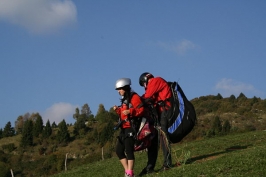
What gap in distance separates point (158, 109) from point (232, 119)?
326 ft

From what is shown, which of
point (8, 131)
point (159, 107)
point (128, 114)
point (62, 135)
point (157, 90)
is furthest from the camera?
point (8, 131)

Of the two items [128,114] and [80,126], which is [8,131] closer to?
[80,126]

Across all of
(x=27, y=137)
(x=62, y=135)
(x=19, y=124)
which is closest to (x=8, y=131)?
(x=19, y=124)

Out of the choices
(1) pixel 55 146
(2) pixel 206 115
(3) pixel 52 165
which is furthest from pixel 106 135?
(3) pixel 52 165

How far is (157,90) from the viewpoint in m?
10.6

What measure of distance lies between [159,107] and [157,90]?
1.53ft

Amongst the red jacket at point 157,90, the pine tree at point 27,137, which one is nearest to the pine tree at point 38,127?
the pine tree at point 27,137

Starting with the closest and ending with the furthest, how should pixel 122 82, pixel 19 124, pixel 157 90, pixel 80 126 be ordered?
pixel 122 82 < pixel 157 90 < pixel 80 126 < pixel 19 124

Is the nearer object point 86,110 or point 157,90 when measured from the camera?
point 157,90

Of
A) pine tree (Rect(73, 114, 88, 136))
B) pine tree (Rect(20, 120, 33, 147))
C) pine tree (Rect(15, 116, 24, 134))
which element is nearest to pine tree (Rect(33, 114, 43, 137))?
pine tree (Rect(20, 120, 33, 147))

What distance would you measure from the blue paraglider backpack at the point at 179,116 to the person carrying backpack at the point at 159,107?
16cm

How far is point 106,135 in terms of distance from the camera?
388ft

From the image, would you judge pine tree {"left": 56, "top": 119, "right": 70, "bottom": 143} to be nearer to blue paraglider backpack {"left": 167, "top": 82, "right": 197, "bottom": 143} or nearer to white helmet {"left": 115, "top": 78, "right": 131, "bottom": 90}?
blue paraglider backpack {"left": 167, "top": 82, "right": 197, "bottom": 143}

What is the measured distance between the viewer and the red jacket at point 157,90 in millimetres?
10570
